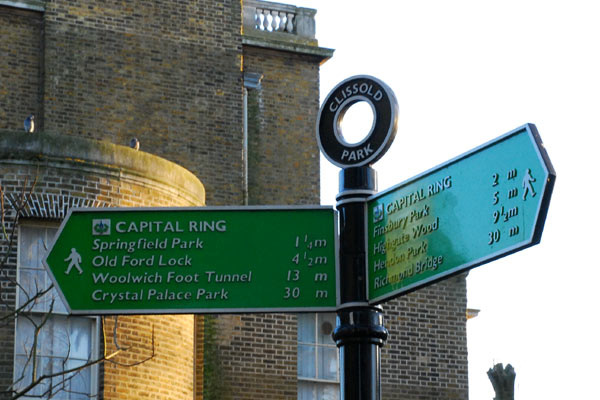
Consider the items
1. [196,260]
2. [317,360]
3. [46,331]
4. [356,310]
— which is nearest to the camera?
[356,310]

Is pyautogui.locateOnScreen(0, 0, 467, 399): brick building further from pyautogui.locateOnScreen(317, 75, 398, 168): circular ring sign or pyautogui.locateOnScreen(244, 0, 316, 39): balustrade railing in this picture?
pyautogui.locateOnScreen(317, 75, 398, 168): circular ring sign

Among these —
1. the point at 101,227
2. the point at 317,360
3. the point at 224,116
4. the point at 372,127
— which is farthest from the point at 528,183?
the point at 224,116

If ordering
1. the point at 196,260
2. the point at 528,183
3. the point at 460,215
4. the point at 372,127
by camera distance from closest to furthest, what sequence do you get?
the point at 528,183 < the point at 460,215 < the point at 372,127 < the point at 196,260

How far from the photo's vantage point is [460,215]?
511cm

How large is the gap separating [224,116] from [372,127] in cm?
1530

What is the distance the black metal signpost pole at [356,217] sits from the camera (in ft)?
17.4

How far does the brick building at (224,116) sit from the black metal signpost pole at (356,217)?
10338mm

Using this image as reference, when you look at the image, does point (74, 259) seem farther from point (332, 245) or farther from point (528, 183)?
point (528, 183)

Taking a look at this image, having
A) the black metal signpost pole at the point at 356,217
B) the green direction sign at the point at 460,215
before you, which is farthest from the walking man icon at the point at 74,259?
the green direction sign at the point at 460,215

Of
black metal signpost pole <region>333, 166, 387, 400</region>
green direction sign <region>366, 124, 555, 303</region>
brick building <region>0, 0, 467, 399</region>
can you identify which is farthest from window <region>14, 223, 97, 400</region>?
green direction sign <region>366, 124, 555, 303</region>

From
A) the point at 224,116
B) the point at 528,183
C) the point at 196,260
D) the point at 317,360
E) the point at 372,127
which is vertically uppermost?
the point at 224,116

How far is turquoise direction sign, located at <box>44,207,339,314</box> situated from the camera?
5.59m

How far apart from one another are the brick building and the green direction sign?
10.7 m

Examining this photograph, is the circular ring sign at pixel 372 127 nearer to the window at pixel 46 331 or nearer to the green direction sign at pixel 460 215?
the green direction sign at pixel 460 215
